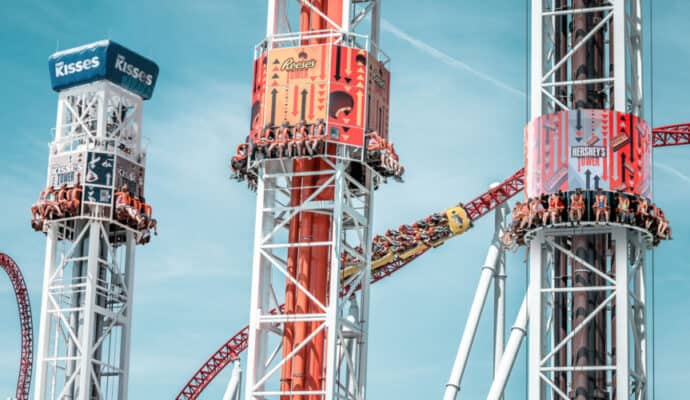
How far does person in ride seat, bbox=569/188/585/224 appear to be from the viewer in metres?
64.1

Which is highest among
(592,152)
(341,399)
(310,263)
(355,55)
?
(355,55)

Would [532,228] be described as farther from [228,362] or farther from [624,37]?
[228,362]

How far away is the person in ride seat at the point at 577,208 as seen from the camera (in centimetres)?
6406

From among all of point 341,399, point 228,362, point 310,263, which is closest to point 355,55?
point 310,263

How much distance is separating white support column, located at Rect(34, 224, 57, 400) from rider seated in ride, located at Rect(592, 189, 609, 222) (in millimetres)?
31384

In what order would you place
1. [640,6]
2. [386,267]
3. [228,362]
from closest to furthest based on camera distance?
[640,6]
[386,267]
[228,362]

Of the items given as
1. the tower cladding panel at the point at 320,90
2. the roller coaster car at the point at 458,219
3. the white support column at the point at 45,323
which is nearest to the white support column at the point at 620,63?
the tower cladding panel at the point at 320,90

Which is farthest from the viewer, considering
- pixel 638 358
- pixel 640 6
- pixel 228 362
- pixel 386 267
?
pixel 228 362

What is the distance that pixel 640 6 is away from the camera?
226 ft

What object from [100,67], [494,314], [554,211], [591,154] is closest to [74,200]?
[100,67]

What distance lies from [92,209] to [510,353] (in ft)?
76.5

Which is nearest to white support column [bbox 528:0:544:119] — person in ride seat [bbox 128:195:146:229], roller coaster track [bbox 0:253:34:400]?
person in ride seat [bbox 128:195:146:229]

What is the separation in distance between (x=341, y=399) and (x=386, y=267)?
102ft

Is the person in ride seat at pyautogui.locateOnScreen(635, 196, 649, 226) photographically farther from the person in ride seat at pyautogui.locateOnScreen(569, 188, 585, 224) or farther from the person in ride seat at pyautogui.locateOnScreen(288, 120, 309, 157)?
the person in ride seat at pyautogui.locateOnScreen(288, 120, 309, 157)
